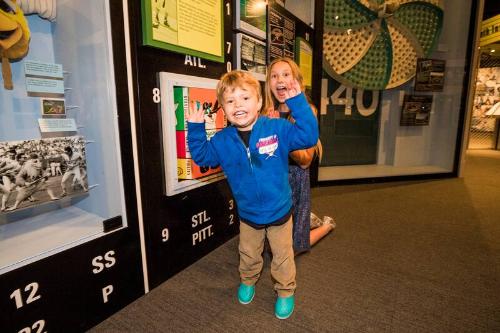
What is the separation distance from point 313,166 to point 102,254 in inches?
103

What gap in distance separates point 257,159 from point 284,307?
25.6 inches

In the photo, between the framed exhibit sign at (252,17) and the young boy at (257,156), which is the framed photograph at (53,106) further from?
the framed exhibit sign at (252,17)

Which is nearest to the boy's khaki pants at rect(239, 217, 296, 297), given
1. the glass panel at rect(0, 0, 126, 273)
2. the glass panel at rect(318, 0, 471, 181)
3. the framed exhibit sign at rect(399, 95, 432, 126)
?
the glass panel at rect(0, 0, 126, 273)

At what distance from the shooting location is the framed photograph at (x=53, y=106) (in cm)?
112

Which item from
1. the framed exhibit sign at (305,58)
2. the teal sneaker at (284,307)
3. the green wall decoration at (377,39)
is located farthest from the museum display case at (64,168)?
the green wall decoration at (377,39)

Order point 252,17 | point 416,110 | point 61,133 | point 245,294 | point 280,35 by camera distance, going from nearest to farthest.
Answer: point 61,133 → point 245,294 → point 252,17 → point 280,35 → point 416,110

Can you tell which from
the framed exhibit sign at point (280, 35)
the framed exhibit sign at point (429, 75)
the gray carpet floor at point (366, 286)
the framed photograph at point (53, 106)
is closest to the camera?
the framed photograph at point (53, 106)

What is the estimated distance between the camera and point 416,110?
4.04 metres

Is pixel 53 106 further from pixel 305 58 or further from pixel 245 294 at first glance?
pixel 305 58

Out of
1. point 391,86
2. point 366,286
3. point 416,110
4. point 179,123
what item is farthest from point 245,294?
point 416,110

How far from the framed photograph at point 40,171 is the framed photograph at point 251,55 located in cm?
110

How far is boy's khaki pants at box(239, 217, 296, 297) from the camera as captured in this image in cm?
132

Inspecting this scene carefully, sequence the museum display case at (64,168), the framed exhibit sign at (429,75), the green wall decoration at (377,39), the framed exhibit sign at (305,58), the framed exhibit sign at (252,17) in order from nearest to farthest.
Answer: the museum display case at (64,168) < the framed exhibit sign at (252,17) < the framed exhibit sign at (305,58) < the green wall decoration at (377,39) < the framed exhibit sign at (429,75)

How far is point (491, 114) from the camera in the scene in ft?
23.2
